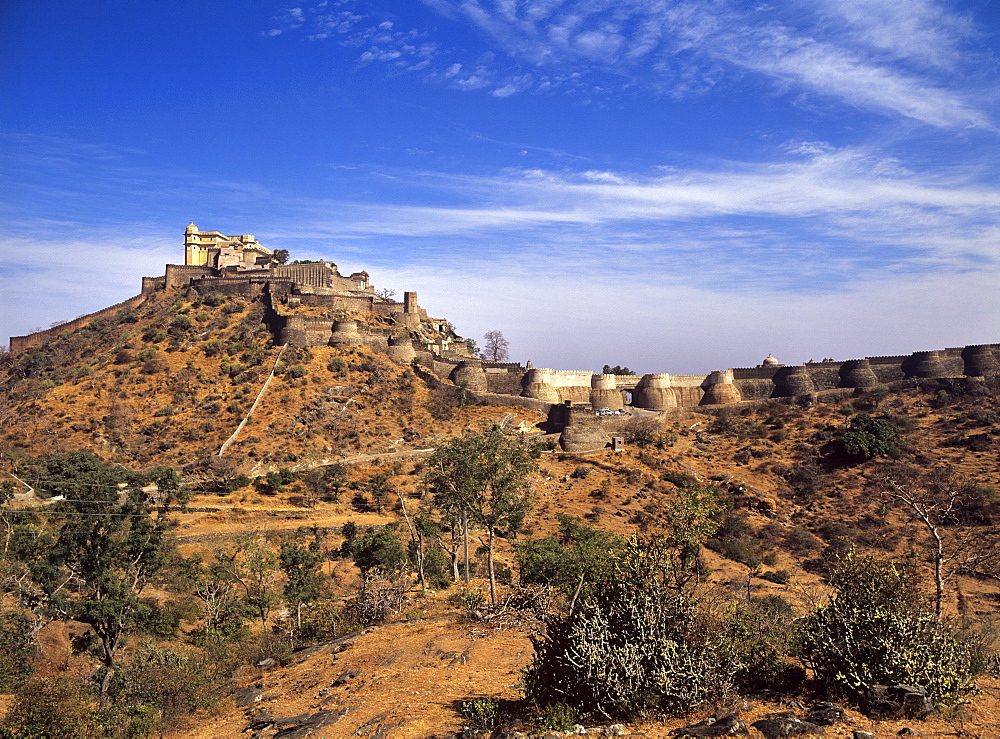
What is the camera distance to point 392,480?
3444cm

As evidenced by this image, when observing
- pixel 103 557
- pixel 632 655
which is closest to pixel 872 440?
pixel 632 655

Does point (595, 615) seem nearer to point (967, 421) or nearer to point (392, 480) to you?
point (392, 480)

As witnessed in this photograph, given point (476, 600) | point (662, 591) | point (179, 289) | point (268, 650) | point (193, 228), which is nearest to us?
point (662, 591)

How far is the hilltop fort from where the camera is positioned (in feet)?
143

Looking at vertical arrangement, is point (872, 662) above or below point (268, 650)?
above

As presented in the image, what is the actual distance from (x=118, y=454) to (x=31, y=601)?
22.3m

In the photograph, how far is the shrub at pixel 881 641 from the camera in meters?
6.83

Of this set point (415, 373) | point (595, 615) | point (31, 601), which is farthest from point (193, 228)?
point (595, 615)

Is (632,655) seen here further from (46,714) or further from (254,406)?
(254,406)

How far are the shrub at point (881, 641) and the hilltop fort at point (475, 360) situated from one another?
3129 cm

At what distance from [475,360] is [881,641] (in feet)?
138

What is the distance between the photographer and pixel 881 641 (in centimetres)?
699

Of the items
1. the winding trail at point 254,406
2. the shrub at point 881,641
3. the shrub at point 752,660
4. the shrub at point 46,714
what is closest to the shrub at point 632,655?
the shrub at point 752,660

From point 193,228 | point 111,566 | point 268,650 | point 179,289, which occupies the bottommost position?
point 268,650
